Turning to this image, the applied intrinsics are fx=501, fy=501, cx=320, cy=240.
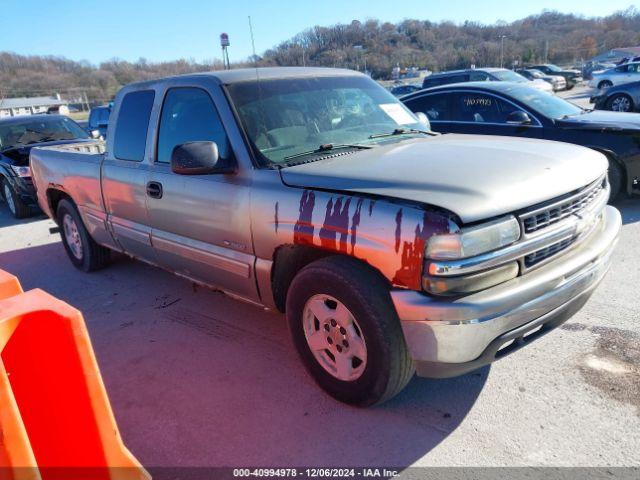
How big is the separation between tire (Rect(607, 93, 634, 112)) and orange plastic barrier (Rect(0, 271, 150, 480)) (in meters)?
16.4

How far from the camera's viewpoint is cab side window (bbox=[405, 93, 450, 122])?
25.3 feet

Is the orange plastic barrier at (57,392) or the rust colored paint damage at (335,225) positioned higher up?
the rust colored paint damage at (335,225)

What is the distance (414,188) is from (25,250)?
6481mm

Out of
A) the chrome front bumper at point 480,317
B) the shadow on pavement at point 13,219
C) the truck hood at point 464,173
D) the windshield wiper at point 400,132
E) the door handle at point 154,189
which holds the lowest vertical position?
the shadow on pavement at point 13,219

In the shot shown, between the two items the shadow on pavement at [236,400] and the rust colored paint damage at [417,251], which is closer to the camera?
the rust colored paint damage at [417,251]

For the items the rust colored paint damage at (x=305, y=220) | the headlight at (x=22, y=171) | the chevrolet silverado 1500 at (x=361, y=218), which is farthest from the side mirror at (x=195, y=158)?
the headlight at (x=22, y=171)

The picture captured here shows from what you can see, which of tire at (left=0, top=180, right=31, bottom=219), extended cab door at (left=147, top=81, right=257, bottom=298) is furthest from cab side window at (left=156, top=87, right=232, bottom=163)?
tire at (left=0, top=180, right=31, bottom=219)

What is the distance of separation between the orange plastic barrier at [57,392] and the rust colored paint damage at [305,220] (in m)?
1.24

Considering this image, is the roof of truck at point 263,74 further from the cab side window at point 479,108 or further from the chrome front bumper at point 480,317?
the cab side window at point 479,108

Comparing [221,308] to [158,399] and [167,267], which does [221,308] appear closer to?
[167,267]

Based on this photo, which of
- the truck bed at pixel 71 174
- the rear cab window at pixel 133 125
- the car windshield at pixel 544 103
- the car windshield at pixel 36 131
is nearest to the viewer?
the rear cab window at pixel 133 125

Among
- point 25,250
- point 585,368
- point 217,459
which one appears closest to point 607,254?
point 585,368

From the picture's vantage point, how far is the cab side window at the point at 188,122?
344cm

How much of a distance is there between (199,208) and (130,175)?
107cm
